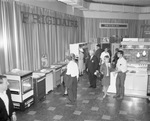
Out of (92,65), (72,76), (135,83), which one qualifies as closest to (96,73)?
(92,65)

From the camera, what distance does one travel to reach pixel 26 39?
581 centimetres

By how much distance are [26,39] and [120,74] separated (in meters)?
3.18

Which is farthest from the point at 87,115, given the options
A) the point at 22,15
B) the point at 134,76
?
the point at 22,15

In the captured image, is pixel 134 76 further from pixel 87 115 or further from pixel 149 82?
pixel 87 115

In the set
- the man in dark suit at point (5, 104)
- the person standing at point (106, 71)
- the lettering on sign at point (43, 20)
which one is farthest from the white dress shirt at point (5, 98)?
the person standing at point (106, 71)

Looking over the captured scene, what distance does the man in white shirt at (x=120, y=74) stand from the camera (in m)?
5.85

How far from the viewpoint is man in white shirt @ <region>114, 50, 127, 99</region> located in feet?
19.2

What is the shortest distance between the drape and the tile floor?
4.35ft

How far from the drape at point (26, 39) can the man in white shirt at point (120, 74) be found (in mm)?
→ 2800

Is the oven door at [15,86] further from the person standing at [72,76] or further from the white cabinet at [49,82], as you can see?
the white cabinet at [49,82]

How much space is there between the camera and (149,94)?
20.3 feet

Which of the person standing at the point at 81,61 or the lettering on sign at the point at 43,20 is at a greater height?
the lettering on sign at the point at 43,20

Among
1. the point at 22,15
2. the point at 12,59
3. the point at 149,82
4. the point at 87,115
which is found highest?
Answer: the point at 22,15

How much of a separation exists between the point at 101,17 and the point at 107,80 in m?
6.81
